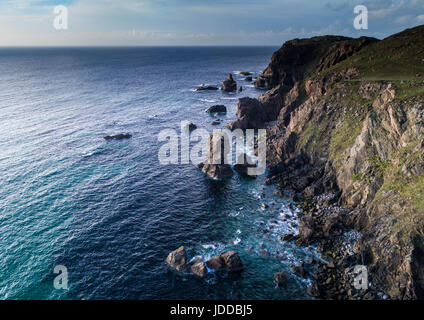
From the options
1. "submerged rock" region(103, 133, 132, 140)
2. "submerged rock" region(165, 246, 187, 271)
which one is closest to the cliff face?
"submerged rock" region(165, 246, 187, 271)

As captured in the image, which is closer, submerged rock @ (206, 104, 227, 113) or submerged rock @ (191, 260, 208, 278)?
submerged rock @ (191, 260, 208, 278)

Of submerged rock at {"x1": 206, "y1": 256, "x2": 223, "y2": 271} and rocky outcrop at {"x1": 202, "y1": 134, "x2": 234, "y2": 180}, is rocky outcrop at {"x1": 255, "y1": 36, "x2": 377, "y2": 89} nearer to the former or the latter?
rocky outcrop at {"x1": 202, "y1": 134, "x2": 234, "y2": 180}

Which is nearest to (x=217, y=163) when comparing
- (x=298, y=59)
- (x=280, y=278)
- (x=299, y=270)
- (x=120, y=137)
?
(x=299, y=270)

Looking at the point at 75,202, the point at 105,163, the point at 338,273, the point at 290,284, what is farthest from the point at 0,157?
the point at 338,273

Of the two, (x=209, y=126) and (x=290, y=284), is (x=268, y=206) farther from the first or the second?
(x=209, y=126)

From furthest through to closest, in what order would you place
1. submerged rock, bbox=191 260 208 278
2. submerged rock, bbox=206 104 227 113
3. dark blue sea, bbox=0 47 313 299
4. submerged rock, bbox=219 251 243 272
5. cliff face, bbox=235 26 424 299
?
submerged rock, bbox=206 104 227 113, submerged rock, bbox=219 251 243 272, submerged rock, bbox=191 260 208 278, dark blue sea, bbox=0 47 313 299, cliff face, bbox=235 26 424 299

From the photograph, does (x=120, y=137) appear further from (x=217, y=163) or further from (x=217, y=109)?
(x=217, y=109)
